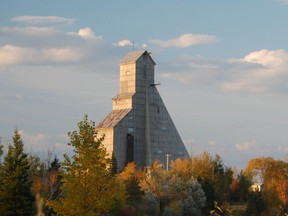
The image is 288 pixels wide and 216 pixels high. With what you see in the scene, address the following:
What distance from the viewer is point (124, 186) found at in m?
43.5

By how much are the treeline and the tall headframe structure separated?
14.0m

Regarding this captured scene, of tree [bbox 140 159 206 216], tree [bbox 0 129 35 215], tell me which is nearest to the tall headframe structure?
tree [bbox 140 159 206 216]

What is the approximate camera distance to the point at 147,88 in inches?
4070

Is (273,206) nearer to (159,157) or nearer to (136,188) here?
(136,188)

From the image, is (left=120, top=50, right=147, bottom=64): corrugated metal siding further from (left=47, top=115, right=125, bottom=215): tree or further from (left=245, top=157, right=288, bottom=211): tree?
(left=47, top=115, right=125, bottom=215): tree

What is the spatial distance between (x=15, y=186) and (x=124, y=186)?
366 inches

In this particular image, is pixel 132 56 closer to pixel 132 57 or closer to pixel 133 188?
pixel 132 57

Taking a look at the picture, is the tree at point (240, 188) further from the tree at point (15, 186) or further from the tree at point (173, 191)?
the tree at point (15, 186)

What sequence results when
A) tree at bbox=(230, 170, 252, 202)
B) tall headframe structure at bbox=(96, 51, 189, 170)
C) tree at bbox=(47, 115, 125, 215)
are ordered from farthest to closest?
tall headframe structure at bbox=(96, 51, 189, 170) → tree at bbox=(230, 170, 252, 202) → tree at bbox=(47, 115, 125, 215)

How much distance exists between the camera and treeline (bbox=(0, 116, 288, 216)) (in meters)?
33.9

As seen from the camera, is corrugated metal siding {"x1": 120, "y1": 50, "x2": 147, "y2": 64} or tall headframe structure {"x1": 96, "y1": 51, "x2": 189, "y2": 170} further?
corrugated metal siding {"x1": 120, "y1": 50, "x2": 147, "y2": 64}

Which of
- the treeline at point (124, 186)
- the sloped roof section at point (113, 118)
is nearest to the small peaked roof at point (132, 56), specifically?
the sloped roof section at point (113, 118)

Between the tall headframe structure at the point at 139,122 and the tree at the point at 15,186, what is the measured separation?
188 feet

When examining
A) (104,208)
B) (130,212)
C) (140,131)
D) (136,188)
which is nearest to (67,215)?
(104,208)
